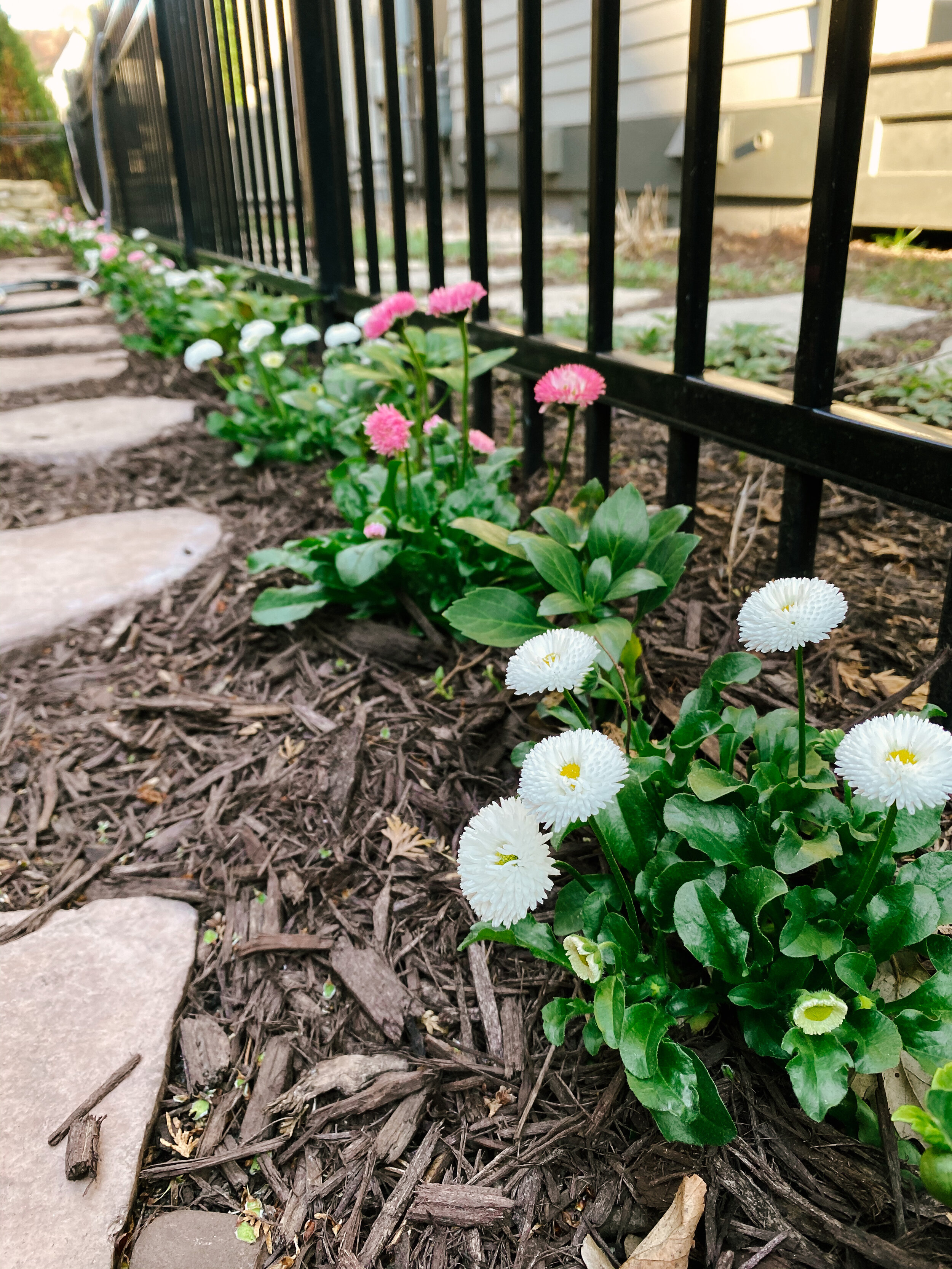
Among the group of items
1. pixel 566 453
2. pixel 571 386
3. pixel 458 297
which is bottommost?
pixel 566 453

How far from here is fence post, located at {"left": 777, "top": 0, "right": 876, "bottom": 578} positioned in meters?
1.13

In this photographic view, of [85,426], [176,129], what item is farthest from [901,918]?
[176,129]

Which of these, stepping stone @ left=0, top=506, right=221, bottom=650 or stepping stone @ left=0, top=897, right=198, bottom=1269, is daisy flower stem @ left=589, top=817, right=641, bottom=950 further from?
stepping stone @ left=0, top=506, right=221, bottom=650

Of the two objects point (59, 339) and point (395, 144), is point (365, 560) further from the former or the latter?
point (59, 339)

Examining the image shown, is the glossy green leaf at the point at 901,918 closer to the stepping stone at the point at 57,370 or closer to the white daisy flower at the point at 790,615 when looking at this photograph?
the white daisy flower at the point at 790,615

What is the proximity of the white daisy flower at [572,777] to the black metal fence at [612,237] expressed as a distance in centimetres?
59

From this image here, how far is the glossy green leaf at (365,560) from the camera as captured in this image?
1519 mm

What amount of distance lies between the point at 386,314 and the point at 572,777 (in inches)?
49.9

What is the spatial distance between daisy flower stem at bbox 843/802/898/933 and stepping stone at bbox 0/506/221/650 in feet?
4.98

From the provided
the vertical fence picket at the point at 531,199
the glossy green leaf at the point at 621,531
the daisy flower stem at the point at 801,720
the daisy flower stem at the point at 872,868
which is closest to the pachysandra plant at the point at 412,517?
the vertical fence picket at the point at 531,199

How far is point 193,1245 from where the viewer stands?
82 cm

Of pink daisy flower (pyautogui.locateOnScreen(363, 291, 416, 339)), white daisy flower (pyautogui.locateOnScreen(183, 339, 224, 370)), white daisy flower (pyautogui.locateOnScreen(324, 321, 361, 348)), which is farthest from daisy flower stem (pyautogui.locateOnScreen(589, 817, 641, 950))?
white daisy flower (pyautogui.locateOnScreen(183, 339, 224, 370))

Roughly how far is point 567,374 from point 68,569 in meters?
1.23

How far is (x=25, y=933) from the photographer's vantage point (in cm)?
114
